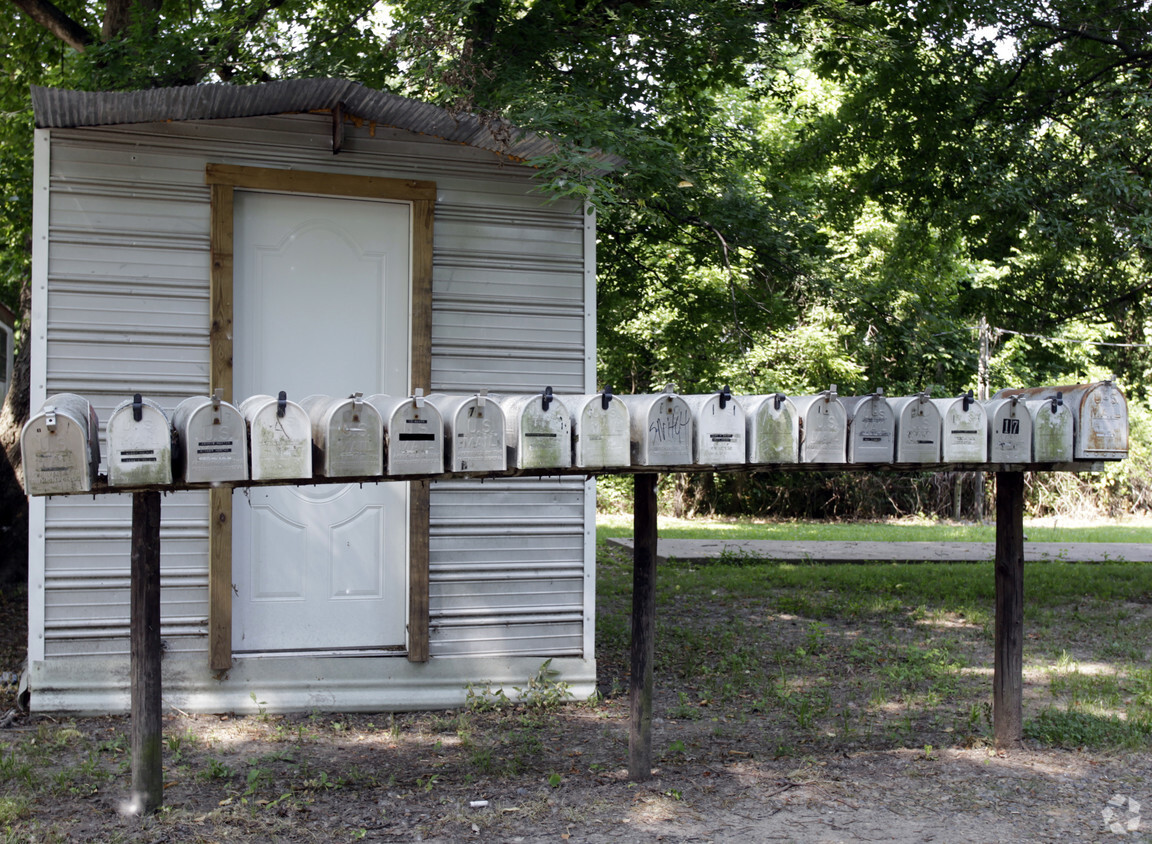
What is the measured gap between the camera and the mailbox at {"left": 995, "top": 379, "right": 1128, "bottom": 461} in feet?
14.0

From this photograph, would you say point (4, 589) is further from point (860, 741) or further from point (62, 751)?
point (860, 741)

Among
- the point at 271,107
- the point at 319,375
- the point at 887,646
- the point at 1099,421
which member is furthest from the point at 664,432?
the point at 887,646

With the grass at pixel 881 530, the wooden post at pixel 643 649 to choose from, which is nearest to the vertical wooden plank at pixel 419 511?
the wooden post at pixel 643 649

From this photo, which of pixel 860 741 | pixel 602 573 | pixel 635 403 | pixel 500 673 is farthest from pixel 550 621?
pixel 602 573

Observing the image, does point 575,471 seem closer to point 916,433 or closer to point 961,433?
point 916,433

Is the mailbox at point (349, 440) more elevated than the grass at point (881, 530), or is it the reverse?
the mailbox at point (349, 440)

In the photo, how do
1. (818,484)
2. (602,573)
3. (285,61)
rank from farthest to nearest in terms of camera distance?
(818,484) < (602,573) < (285,61)

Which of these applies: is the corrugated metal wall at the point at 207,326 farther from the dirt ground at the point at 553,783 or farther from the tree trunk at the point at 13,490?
the tree trunk at the point at 13,490

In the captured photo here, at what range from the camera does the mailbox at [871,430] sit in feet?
12.9

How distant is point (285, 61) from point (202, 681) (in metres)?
4.90

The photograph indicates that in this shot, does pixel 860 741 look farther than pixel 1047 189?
No

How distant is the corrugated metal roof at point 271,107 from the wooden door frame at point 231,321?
1.16 ft

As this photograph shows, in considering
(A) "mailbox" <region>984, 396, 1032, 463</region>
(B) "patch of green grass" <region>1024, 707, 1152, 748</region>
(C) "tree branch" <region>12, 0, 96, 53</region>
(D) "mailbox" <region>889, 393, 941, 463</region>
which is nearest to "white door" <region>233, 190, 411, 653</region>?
(D) "mailbox" <region>889, 393, 941, 463</region>

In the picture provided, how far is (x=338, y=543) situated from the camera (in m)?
5.38
